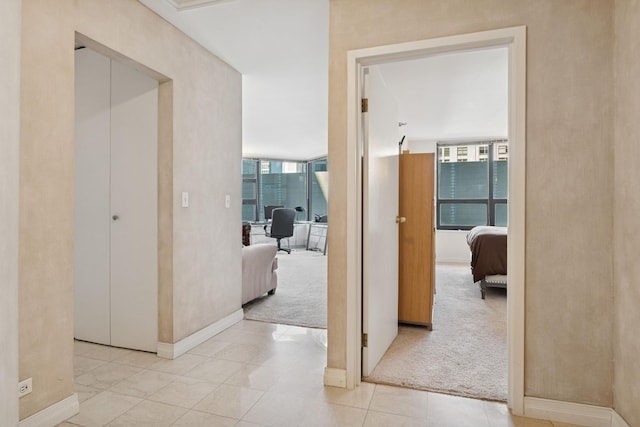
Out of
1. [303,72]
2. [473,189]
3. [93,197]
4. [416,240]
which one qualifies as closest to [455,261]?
[473,189]

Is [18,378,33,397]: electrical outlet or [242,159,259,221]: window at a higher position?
[242,159,259,221]: window

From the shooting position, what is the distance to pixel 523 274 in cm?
185

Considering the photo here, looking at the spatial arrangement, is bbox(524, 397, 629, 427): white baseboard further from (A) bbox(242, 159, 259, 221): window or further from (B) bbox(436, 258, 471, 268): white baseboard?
(A) bbox(242, 159, 259, 221): window

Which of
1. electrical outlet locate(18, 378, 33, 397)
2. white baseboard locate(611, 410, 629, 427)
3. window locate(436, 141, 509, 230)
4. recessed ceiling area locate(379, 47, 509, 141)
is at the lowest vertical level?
white baseboard locate(611, 410, 629, 427)

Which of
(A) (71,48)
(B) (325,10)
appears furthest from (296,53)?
(A) (71,48)

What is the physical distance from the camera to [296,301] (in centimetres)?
411

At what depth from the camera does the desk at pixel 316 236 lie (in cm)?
863

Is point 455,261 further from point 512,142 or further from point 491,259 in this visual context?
point 512,142

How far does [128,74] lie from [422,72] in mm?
2558

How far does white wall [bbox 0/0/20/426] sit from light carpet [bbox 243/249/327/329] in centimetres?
218

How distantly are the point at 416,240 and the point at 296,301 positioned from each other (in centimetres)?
162

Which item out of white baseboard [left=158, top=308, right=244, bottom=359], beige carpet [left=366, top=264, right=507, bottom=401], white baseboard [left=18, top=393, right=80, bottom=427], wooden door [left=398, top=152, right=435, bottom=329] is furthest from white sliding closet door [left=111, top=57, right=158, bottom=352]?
wooden door [left=398, top=152, right=435, bottom=329]

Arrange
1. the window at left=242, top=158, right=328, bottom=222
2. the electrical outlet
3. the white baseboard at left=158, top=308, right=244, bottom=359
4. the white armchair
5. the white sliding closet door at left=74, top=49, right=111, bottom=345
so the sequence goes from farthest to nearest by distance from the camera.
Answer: the window at left=242, top=158, right=328, bottom=222 → the white armchair → the white sliding closet door at left=74, top=49, right=111, bottom=345 → the white baseboard at left=158, top=308, right=244, bottom=359 → the electrical outlet

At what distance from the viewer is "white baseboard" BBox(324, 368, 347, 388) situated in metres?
2.14
